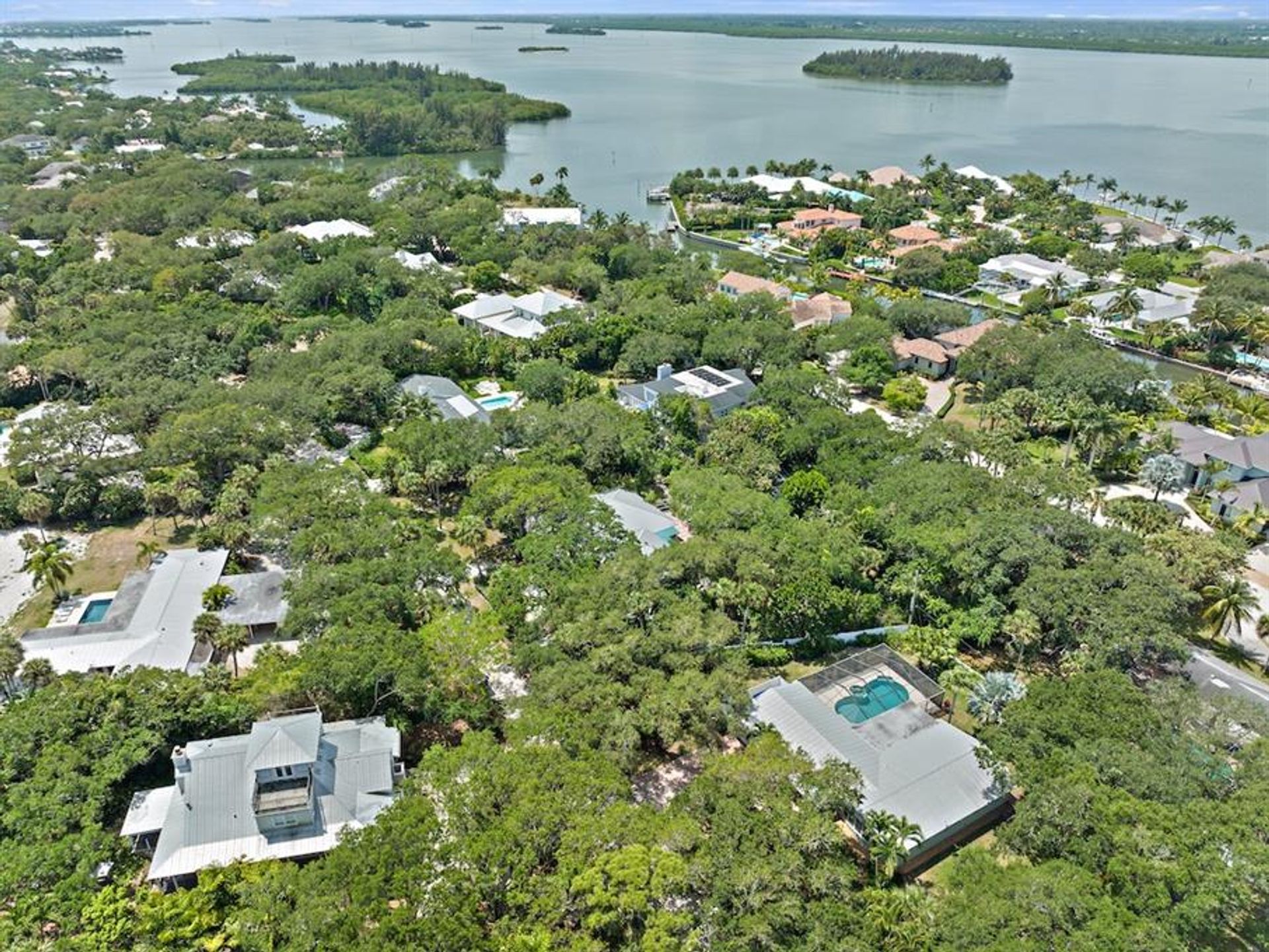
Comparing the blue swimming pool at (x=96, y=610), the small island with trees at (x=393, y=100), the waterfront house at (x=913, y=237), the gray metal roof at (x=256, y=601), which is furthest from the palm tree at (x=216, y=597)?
the small island with trees at (x=393, y=100)

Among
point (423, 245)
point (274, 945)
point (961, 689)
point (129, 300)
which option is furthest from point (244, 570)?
point (423, 245)

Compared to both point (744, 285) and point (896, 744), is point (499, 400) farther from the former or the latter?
point (896, 744)

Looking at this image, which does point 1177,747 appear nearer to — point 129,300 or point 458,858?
point 458,858

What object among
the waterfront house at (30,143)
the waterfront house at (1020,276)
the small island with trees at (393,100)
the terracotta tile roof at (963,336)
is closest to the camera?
the terracotta tile roof at (963,336)

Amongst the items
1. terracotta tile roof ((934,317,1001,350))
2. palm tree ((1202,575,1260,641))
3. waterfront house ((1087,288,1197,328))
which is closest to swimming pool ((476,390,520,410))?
terracotta tile roof ((934,317,1001,350))

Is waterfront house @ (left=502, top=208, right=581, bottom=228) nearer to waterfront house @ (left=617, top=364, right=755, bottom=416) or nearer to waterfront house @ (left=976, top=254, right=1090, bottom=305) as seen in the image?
waterfront house @ (left=617, top=364, right=755, bottom=416)

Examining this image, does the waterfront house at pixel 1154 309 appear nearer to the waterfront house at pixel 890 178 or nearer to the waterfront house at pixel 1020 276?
the waterfront house at pixel 1020 276
